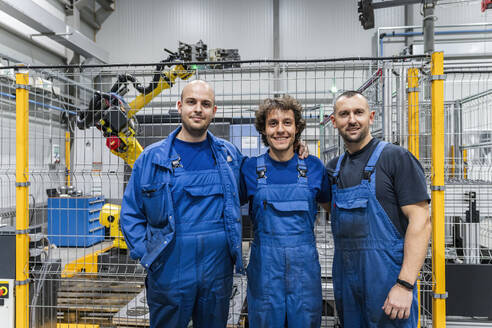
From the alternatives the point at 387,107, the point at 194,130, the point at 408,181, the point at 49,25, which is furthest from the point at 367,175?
the point at 49,25

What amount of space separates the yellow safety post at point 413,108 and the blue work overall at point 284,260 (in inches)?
42.6

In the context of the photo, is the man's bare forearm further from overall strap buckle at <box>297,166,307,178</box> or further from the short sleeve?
overall strap buckle at <box>297,166,307,178</box>

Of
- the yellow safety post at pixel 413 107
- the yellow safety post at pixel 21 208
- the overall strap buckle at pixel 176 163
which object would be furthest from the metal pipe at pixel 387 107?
the yellow safety post at pixel 21 208

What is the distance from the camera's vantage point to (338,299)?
71.1 inches

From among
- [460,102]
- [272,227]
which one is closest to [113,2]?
[460,102]

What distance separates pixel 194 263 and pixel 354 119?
123cm

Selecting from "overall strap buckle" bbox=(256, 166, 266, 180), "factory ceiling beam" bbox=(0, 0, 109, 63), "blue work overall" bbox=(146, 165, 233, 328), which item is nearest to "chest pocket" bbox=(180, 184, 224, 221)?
"blue work overall" bbox=(146, 165, 233, 328)

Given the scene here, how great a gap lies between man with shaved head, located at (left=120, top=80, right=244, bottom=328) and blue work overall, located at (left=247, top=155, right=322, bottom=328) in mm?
162

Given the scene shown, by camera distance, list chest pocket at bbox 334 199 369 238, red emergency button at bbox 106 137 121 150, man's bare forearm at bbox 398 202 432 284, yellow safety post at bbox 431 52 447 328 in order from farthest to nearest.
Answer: red emergency button at bbox 106 137 121 150 → yellow safety post at bbox 431 52 447 328 → chest pocket at bbox 334 199 369 238 → man's bare forearm at bbox 398 202 432 284

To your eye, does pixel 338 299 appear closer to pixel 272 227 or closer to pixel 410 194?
pixel 272 227

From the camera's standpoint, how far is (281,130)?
5.71 ft

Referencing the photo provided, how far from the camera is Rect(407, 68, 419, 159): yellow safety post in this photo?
2297 millimetres

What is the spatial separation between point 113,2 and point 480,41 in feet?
34.0

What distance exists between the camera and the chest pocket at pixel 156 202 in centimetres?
172
